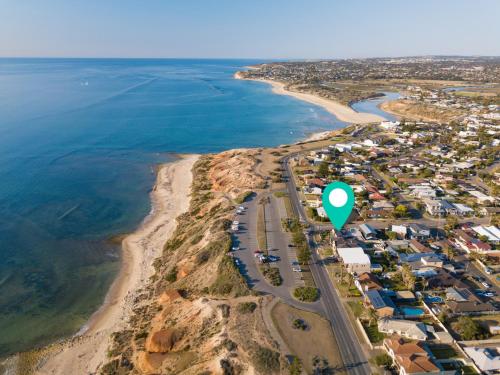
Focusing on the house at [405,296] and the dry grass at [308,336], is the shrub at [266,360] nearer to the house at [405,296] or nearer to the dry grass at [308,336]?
the dry grass at [308,336]

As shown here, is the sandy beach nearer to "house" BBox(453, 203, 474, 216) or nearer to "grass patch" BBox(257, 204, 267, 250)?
"house" BBox(453, 203, 474, 216)

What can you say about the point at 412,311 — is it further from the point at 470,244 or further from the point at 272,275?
the point at 470,244

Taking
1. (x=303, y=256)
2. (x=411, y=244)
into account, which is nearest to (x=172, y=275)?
(x=303, y=256)

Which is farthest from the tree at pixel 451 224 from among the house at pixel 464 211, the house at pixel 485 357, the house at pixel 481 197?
the house at pixel 485 357

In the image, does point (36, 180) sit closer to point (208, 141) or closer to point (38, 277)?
point (38, 277)

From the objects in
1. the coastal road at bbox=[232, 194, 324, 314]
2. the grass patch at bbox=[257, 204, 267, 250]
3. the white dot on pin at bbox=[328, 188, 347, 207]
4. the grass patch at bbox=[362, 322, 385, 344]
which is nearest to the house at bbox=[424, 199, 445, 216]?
the coastal road at bbox=[232, 194, 324, 314]

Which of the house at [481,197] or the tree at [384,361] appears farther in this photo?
the house at [481,197]

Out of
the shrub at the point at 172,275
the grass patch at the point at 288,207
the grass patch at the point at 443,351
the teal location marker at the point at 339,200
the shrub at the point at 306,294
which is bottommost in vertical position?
the shrub at the point at 172,275
